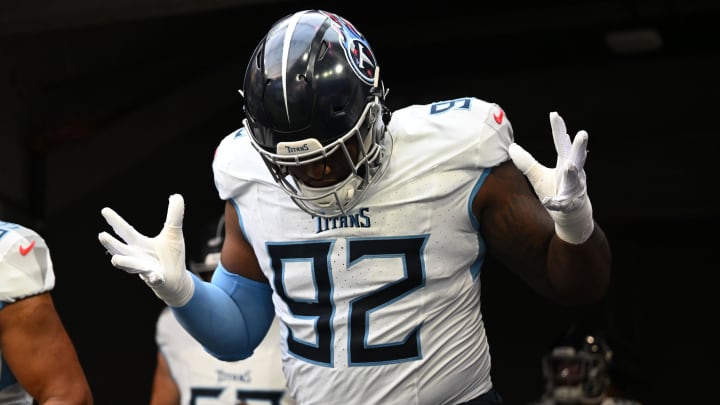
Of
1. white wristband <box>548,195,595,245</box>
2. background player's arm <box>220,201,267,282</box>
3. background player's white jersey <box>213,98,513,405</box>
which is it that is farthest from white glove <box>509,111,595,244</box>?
background player's arm <box>220,201,267,282</box>

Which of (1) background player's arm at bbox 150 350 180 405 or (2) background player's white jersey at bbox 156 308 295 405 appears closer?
(2) background player's white jersey at bbox 156 308 295 405

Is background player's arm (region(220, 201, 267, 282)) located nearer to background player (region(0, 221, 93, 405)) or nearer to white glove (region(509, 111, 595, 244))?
background player (region(0, 221, 93, 405))

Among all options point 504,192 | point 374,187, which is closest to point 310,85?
point 374,187

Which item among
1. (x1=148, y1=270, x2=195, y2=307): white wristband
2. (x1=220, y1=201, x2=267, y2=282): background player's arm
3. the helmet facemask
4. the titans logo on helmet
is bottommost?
(x1=148, y1=270, x2=195, y2=307): white wristband

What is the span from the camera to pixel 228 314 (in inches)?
117

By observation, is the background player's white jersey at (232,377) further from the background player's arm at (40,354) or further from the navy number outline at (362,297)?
the navy number outline at (362,297)

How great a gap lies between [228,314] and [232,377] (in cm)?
179

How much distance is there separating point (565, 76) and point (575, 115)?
0.25 metres

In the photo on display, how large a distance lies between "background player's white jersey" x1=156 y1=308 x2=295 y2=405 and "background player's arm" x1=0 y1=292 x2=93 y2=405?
1336 mm

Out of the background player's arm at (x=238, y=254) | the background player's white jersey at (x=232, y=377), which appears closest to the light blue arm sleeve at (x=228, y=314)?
the background player's arm at (x=238, y=254)

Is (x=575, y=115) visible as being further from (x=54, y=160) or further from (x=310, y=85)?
(x=310, y=85)

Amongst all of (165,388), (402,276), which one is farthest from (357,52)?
(165,388)

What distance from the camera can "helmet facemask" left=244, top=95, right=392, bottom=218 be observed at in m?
2.62

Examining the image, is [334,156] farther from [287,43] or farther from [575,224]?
[575,224]
